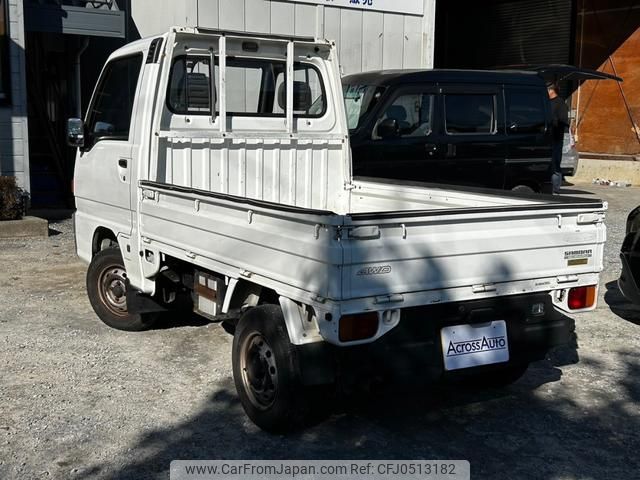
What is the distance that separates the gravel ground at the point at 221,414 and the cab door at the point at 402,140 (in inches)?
139

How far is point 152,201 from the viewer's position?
5.25m

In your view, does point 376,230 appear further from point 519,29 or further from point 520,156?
point 519,29

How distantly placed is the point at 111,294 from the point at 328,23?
784cm

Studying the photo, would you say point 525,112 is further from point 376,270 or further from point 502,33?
point 502,33

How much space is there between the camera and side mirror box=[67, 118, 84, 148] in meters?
6.12

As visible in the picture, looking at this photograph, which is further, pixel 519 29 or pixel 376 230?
pixel 519 29

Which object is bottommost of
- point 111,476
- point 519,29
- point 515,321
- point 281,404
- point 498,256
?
point 111,476

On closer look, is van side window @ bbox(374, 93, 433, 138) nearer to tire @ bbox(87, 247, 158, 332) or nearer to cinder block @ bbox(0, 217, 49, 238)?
tire @ bbox(87, 247, 158, 332)

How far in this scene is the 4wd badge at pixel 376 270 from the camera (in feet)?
12.1

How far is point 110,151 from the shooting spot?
19.2ft

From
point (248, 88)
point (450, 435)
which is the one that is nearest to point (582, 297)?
point (450, 435)

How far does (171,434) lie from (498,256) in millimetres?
2004

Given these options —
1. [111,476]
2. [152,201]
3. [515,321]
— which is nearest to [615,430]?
[515,321]

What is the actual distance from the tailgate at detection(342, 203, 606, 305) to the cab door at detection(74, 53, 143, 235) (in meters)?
2.46
